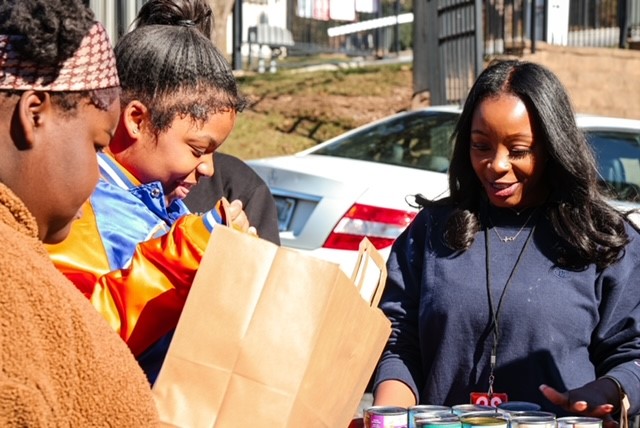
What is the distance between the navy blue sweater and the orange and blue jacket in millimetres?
1017

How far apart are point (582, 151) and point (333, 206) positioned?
3423mm

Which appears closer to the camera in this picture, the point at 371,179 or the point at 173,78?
the point at 173,78

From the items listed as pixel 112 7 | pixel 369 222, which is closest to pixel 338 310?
pixel 112 7

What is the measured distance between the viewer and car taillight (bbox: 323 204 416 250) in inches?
253

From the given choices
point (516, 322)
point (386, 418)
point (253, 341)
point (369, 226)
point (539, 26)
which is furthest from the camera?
point (539, 26)

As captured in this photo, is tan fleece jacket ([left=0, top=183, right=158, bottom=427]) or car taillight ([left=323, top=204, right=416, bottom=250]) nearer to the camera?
tan fleece jacket ([left=0, top=183, right=158, bottom=427])

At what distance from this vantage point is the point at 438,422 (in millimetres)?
2381

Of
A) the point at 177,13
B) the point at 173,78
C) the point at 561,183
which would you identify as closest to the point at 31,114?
the point at 173,78

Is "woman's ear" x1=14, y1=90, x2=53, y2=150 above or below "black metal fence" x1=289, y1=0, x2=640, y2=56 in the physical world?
below

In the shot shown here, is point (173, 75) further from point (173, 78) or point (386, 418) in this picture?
point (386, 418)

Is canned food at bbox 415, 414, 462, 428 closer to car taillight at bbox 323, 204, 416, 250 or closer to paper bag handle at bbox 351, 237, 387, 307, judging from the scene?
paper bag handle at bbox 351, 237, 387, 307

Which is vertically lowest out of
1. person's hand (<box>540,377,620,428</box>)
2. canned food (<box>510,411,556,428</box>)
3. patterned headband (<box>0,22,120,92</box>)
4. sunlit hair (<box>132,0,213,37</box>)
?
person's hand (<box>540,377,620,428</box>)

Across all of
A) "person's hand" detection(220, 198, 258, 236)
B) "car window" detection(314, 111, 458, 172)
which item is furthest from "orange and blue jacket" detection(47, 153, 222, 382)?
"car window" detection(314, 111, 458, 172)

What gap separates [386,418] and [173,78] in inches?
42.2
